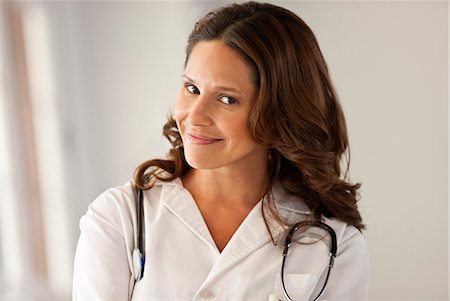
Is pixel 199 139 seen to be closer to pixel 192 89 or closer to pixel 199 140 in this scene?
pixel 199 140

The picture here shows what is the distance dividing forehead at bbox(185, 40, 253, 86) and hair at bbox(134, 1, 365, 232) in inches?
0.6

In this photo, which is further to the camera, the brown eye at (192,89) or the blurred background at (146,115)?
the blurred background at (146,115)

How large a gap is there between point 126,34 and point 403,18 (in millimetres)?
1189

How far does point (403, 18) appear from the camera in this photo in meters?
2.19

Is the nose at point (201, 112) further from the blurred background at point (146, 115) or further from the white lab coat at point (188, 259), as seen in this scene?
the blurred background at point (146, 115)

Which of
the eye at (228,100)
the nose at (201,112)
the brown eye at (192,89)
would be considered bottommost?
the nose at (201,112)

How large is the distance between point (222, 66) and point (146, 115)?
1.06 meters

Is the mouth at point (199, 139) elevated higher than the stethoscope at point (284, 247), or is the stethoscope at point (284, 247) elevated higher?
the mouth at point (199, 139)

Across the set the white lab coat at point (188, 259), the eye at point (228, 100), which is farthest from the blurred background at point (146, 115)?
the eye at point (228, 100)

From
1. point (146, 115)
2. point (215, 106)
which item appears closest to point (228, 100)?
point (215, 106)

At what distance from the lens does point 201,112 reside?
149 centimetres

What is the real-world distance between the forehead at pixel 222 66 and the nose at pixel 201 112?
0.06 metres

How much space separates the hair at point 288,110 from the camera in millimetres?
1488

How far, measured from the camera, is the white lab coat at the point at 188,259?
5.01ft
